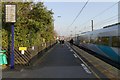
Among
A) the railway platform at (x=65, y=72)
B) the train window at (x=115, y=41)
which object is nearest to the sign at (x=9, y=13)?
the railway platform at (x=65, y=72)

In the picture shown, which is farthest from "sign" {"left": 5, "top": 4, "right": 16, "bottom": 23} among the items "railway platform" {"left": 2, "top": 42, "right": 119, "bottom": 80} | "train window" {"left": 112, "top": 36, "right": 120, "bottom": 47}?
"train window" {"left": 112, "top": 36, "right": 120, "bottom": 47}

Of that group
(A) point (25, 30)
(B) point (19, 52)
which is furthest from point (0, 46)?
(A) point (25, 30)

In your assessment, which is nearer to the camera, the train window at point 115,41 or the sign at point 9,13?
the sign at point 9,13

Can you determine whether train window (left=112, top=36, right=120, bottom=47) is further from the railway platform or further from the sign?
the sign

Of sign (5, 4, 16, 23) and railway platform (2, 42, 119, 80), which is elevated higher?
sign (5, 4, 16, 23)

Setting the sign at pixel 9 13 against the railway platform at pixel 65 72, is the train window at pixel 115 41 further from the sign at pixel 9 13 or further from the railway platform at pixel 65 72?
the sign at pixel 9 13

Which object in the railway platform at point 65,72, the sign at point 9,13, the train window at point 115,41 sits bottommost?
the railway platform at point 65,72

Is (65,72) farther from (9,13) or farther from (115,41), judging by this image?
(115,41)

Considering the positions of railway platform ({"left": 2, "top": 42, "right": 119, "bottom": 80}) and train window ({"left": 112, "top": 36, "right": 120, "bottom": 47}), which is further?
train window ({"left": 112, "top": 36, "right": 120, "bottom": 47})

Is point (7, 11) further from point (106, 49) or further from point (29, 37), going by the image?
point (106, 49)

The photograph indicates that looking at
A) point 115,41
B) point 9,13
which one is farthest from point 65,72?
point 115,41

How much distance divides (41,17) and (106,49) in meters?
7.08

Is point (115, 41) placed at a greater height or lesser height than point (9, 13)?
lesser

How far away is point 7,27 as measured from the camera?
67.1 ft
